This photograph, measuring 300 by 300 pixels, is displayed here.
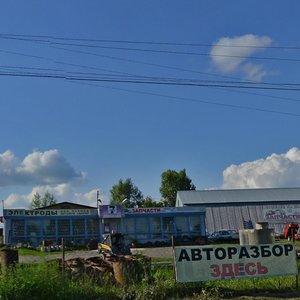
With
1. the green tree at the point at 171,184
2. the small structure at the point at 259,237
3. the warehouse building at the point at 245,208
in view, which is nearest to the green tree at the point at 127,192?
the green tree at the point at 171,184

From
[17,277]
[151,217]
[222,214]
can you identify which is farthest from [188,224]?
[17,277]

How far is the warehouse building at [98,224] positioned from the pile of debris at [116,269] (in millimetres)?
33044

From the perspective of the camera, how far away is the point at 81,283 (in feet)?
41.8

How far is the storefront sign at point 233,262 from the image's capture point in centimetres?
1327

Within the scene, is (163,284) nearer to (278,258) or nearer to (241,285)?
(241,285)

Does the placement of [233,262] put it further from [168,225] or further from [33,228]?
[168,225]

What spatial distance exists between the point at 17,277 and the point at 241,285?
587 cm

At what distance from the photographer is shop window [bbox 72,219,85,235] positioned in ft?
161

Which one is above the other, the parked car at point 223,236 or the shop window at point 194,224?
the shop window at point 194,224

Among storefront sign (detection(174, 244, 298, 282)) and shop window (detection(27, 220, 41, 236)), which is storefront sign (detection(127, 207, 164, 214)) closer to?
shop window (detection(27, 220, 41, 236))

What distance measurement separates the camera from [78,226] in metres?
49.2

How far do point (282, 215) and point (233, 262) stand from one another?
172 ft

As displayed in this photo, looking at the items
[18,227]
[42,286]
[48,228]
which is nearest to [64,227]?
[48,228]

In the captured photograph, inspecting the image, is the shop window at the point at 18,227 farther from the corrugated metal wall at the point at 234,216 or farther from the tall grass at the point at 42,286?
the tall grass at the point at 42,286
